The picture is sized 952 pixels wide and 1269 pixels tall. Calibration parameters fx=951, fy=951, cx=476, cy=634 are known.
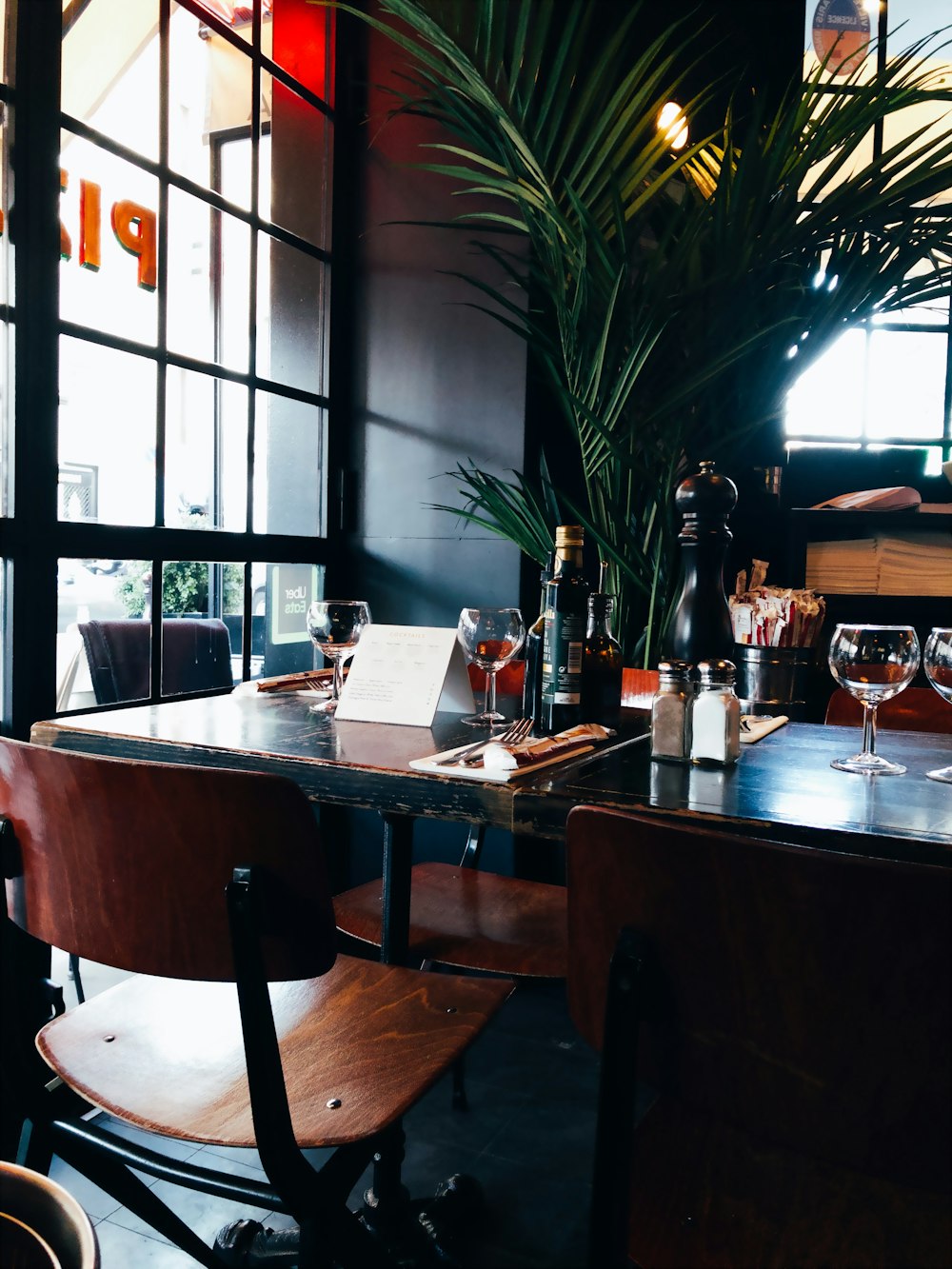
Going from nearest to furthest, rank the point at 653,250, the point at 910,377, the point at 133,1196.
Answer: the point at 133,1196
the point at 653,250
the point at 910,377

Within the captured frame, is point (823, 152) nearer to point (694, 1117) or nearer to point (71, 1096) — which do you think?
point (694, 1117)

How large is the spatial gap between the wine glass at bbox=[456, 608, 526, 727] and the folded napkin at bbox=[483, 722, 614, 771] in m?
0.14

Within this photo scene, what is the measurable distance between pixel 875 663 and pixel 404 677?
640 mm

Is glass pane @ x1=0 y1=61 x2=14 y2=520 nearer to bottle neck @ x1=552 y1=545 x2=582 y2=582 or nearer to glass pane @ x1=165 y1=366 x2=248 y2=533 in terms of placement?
glass pane @ x1=165 y1=366 x2=248 y2=533

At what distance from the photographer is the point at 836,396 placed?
10.1 feet

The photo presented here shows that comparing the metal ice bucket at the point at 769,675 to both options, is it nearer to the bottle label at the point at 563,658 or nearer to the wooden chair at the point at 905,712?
the wooden chair at the point at 905,712

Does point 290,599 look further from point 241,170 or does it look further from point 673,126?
point 673,126

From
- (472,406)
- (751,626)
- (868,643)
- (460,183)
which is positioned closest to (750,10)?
(460,183)

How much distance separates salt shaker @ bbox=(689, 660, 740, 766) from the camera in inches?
43.0

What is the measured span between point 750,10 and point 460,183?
115 cm

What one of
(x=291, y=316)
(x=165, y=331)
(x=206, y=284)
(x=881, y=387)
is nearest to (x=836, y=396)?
(x=881, y=387)

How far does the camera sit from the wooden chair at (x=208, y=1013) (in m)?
0.80

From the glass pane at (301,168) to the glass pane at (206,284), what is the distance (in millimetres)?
232

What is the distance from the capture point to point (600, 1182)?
659 mm
